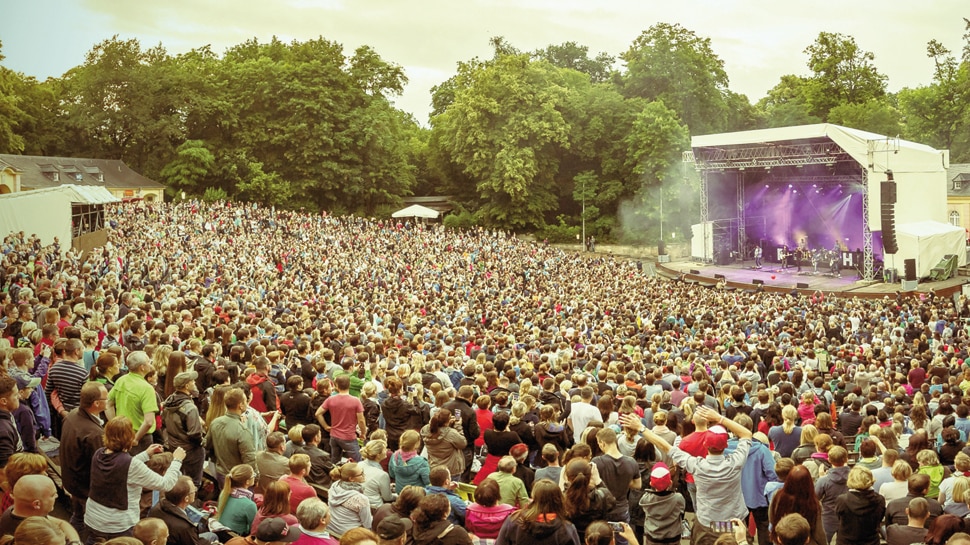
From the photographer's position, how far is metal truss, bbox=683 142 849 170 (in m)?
30.0

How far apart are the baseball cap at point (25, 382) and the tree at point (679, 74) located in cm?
4111

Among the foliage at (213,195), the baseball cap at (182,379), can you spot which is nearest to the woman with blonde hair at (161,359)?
the baseball cap at (182,379)

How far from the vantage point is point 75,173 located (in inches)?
1508

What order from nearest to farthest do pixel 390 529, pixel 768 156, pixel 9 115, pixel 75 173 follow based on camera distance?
pixel 390 529 < pixel 768 156 < pixel 75 173 < pixel 9 115

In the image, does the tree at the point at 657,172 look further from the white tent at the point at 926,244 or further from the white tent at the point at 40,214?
the white tent at the point at 40,214

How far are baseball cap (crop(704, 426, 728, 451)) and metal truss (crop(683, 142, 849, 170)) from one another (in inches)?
1059

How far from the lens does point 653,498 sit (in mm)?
5371

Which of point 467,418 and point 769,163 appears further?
point 769,163

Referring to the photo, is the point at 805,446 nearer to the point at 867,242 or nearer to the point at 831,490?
the point at 831,490

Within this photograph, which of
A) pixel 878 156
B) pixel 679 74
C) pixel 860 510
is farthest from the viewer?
pixel 679 74

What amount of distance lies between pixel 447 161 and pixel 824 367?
3427cm

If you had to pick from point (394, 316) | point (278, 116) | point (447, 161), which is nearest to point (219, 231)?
point (394, 316)

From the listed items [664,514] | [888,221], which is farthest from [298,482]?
[888,221]

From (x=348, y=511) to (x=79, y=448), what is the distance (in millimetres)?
1742
